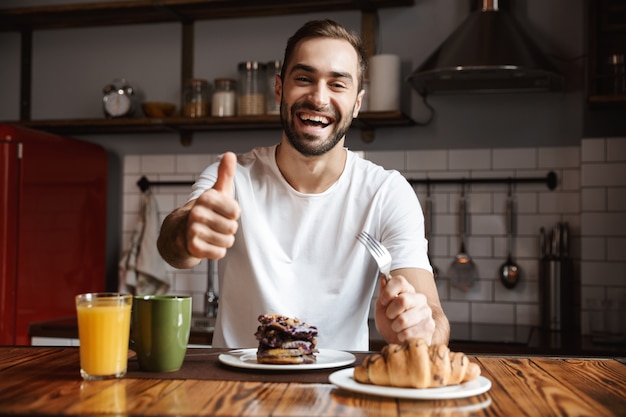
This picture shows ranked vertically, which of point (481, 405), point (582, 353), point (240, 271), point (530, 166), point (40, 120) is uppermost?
point (40, 120)

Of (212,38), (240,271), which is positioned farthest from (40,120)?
(240,271)

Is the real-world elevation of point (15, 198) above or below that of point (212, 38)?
below

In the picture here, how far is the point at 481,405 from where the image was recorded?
103 centimetres

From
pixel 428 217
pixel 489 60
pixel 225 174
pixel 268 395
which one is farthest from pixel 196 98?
pixel 268 395

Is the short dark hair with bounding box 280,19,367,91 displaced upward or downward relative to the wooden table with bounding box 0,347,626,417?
upward

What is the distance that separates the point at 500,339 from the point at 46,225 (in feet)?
6.17

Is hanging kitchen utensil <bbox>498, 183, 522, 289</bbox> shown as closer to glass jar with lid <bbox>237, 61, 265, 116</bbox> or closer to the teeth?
glass jar with lid <bbox>237, 61, 265, 116</bbox>

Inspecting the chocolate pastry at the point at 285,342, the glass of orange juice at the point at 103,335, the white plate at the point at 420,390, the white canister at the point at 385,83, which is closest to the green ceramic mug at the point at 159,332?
the glass of orange juice at the point at 103,335

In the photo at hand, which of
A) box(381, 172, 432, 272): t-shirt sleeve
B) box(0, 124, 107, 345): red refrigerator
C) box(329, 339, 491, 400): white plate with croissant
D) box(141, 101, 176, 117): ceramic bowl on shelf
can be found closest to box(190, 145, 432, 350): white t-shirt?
box(381, 172, 432, 272): t-shirt sleeve

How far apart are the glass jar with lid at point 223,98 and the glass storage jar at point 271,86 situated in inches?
5.9

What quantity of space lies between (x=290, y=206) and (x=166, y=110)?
1.65 meters

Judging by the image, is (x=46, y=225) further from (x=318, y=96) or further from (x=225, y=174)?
(x=225, y=174)

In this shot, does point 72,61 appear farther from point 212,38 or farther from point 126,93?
point 212,38

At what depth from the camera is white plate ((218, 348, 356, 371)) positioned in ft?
4.09
